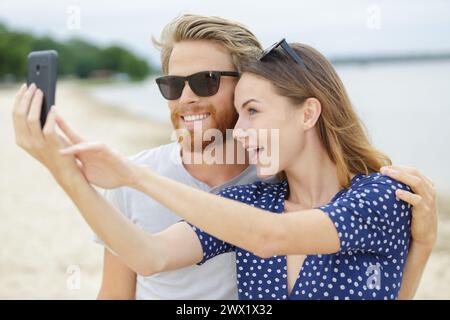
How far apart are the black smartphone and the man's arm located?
4.67 feet

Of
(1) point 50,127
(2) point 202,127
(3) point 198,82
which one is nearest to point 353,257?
(2) point 202,127

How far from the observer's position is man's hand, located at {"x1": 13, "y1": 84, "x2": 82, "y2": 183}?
1825mm

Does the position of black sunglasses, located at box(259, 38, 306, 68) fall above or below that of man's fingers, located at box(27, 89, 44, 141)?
above

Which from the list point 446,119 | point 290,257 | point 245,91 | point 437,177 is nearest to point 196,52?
point 245,91

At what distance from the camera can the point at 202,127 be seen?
3004 millimetres

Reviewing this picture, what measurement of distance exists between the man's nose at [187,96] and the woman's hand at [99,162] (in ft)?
3.23

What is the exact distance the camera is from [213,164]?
3072 millimetres

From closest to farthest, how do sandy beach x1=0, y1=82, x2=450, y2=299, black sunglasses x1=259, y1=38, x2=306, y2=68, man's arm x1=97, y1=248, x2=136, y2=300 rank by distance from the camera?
black sunglasses x1=259, y1=38, x2=306, y2=68, man's arm x1=97, y1=248, x2=136, y2=300, sandy beach x1=0, y1=82, x2=450, y2=299

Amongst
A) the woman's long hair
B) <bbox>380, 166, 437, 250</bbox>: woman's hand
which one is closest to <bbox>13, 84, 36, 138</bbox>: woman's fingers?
the woman's long hair

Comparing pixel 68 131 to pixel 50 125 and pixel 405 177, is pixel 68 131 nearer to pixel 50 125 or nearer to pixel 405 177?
pixel 50 125

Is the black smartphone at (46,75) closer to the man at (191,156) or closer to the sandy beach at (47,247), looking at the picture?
the man at (191,156)

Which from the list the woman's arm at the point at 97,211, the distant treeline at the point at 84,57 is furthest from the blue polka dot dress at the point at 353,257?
the distant treeline at the point at 84,57

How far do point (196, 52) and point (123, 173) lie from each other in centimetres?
122

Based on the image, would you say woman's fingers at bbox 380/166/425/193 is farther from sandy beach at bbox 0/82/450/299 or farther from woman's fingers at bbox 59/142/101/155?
sandy beach at bbox 0/82/450/299
